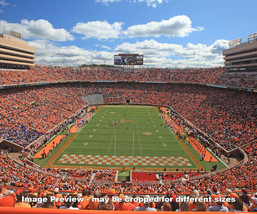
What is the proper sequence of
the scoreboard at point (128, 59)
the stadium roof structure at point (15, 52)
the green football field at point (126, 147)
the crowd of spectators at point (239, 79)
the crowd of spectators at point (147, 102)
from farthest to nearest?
the scoreboard at point (128, 59)
the stadium roof structure at point (15, 52)
the crowd of spectators at point (239, 79)
the crowd of spectators at point (147, 102)
the green football field at point (126, 147)

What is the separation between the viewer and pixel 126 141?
29.7m

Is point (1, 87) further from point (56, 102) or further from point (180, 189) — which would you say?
point (180, 189)

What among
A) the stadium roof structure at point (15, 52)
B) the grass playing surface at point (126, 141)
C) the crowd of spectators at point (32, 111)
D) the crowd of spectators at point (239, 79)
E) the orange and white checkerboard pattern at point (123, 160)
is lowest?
the orange and white checkerboard pattern at point (123, 160)

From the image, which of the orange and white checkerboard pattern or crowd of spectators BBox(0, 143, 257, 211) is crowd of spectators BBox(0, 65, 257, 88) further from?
crowd of spectators BBox(0, 143, 257, 211)

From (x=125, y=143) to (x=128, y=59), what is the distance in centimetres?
4871

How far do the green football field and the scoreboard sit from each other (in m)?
36.2

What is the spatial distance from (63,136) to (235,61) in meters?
45.4

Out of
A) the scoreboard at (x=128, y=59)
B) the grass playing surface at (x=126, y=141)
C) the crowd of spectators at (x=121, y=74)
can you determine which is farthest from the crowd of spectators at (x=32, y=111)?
the scoreboard at (x=128, y=59)

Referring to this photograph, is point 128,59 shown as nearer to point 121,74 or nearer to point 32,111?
point 121,74

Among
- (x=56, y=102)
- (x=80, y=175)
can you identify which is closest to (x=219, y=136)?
(x=80, y=175)

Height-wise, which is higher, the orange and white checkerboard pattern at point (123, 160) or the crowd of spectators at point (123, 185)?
the crowd of spectators at point (123, 185)

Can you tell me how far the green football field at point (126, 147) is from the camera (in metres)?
23.1

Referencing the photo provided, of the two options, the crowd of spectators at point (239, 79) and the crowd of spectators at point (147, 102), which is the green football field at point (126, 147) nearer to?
the crowd of spectators at point (147, 102)

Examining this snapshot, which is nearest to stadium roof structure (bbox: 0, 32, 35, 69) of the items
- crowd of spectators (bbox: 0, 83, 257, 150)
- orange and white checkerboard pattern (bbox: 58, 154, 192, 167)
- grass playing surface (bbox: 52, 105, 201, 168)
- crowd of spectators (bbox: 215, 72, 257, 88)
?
crowd of spectators (bbox: 0, 83, 257, 150)
